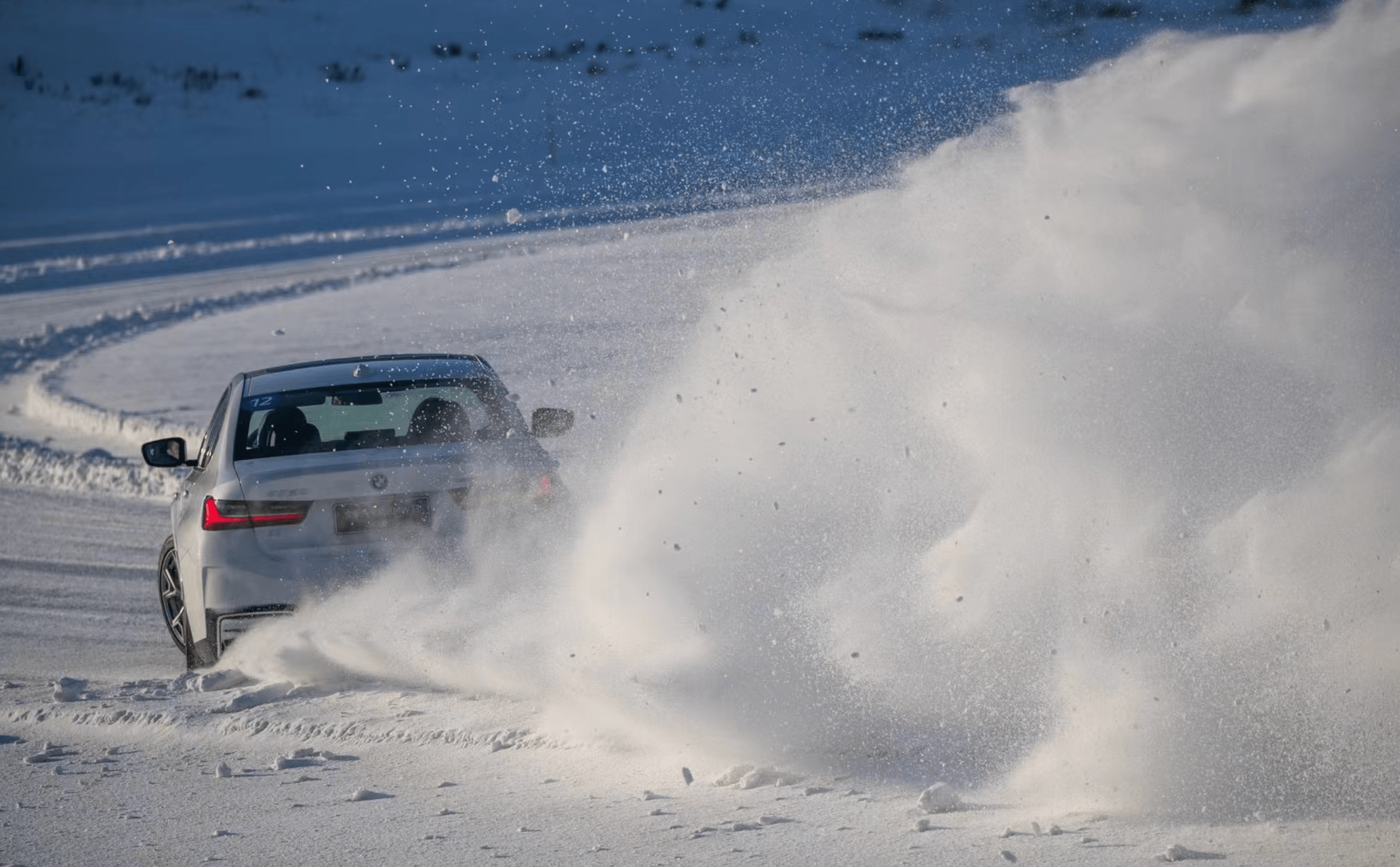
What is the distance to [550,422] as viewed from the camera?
8.09 m

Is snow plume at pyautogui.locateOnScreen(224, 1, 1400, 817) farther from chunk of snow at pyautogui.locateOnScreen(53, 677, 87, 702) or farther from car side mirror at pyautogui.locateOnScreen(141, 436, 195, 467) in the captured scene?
car side mirror at pyautogui.locateOnScreen(141, 436, 195, 467)

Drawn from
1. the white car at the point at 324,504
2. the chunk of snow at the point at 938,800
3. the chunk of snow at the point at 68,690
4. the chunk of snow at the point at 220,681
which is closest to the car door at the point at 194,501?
the white car at the point at 324,504

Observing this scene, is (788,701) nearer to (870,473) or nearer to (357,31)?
(870,473)

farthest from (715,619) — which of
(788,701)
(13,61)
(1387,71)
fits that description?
(13,61)

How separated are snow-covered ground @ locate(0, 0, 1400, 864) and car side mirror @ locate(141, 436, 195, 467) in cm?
90

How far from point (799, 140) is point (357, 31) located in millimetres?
27734

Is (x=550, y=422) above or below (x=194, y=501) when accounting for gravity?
above

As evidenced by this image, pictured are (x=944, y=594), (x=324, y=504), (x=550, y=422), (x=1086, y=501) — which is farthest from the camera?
(x=550, y=422)

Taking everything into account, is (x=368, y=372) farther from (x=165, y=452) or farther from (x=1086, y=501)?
(x=1086, y=501)

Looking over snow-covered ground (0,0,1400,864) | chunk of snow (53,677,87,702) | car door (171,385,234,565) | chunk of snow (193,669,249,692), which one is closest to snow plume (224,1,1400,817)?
snow-covered ground (0,0,1400,864)

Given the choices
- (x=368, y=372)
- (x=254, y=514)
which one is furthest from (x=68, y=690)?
(x=368, y=372)

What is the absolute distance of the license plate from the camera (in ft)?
23.6

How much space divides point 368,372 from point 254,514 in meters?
1.15

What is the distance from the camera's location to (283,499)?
7.25 meters
